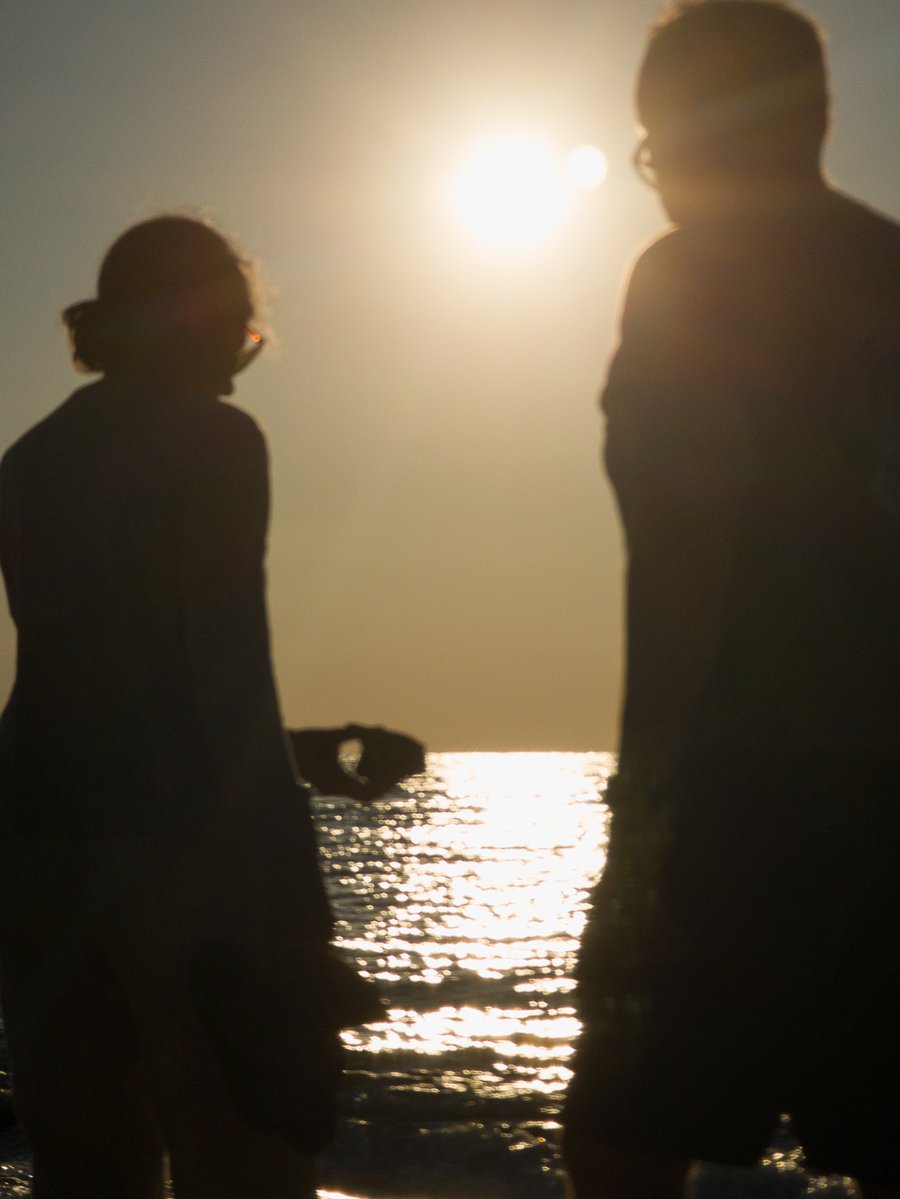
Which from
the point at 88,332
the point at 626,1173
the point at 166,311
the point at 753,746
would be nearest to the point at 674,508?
the point at 753,746

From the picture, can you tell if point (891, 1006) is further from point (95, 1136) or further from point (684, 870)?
point (95, 1136)

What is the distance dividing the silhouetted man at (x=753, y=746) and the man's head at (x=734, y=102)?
154 mm

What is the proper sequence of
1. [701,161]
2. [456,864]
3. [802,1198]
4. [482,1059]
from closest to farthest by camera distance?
[701,161] → [802,1198] → [482,1059] → [456,864]

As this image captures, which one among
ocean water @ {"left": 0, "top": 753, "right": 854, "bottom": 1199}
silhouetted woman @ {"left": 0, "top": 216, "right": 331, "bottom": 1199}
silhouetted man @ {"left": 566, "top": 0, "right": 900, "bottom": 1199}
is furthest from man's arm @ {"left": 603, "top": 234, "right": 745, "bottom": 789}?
silhouetted woman @ {"left": 0, "top": 216, "right": 331, "bottom": 1199}

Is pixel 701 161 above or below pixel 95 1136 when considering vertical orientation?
above

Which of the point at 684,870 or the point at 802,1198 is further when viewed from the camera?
the point at 802,1198

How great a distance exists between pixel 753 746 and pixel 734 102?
0.97 m

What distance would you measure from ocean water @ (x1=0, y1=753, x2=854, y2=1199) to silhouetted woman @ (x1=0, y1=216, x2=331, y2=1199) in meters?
0.38

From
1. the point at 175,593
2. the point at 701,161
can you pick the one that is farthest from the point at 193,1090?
the point at 701,161

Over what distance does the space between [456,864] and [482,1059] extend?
48.1 m

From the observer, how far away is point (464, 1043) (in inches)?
715

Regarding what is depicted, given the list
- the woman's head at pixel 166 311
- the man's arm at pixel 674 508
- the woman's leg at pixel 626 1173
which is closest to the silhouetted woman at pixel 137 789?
the woman's head at pixel 166 311

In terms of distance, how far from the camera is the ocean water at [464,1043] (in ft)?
30.7

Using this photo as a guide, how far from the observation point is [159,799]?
82.0 inches
